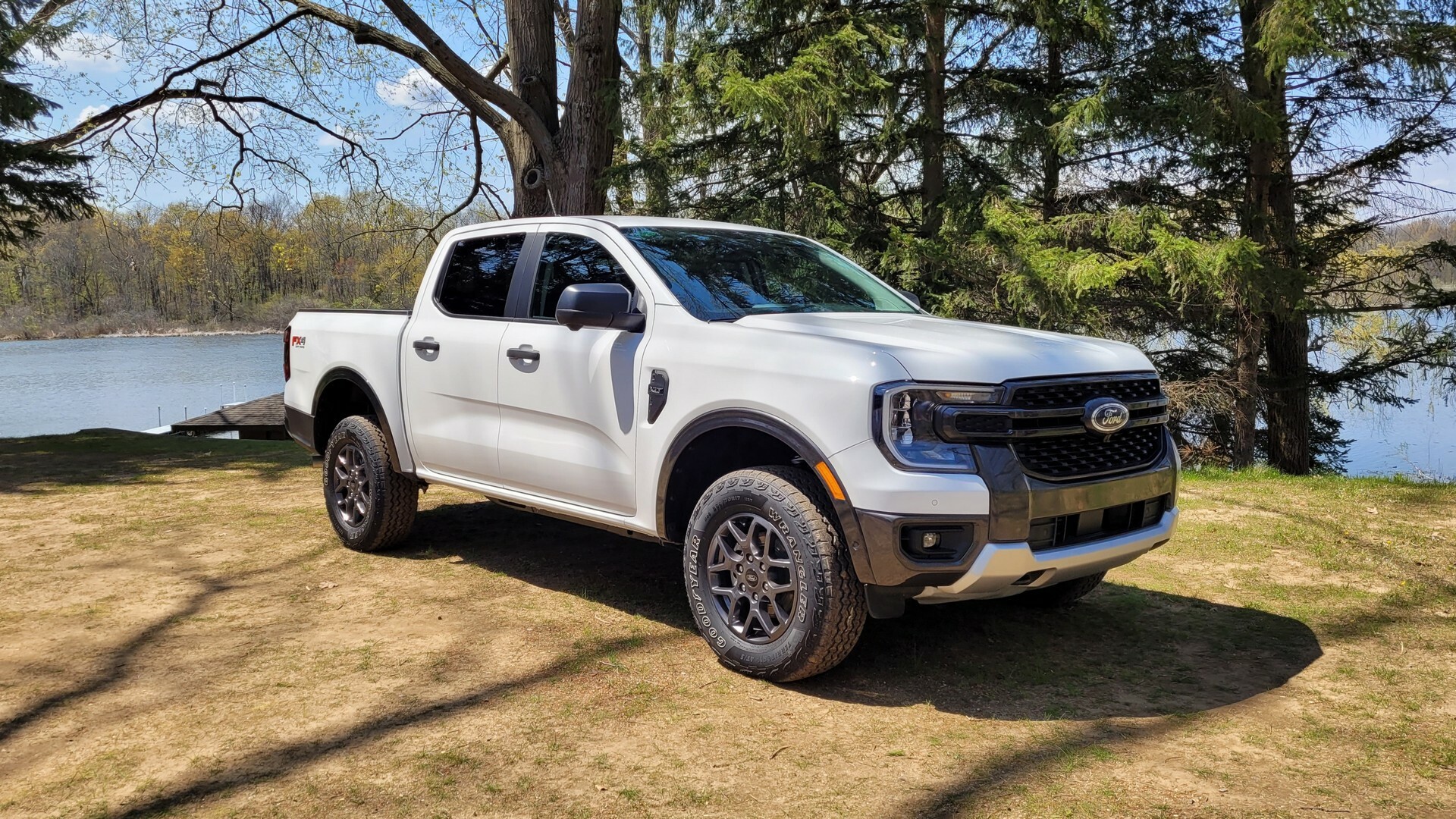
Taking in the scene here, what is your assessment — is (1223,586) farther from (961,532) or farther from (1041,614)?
(961,532)

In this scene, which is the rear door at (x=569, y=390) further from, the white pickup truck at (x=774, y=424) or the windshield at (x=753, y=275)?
the windshield at (x=753, y=275)

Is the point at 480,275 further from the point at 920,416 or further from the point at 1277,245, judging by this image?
the point at 1277,245

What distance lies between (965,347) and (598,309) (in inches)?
62.9

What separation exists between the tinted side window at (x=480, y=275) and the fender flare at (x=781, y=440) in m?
1.61

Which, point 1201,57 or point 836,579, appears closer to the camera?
point 836,579

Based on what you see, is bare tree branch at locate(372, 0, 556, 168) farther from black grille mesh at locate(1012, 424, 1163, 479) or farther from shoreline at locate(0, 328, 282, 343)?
shoreline at locate(0, 328, 282, 343)

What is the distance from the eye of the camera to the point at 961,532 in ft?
12.4

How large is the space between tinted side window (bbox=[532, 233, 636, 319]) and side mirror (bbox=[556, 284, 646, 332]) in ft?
1.30

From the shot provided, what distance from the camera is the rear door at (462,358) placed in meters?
5.52

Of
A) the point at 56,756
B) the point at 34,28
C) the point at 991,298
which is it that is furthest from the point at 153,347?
the point at 56,756

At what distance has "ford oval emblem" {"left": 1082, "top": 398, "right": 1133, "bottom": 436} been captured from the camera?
4059 mm

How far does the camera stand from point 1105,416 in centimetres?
407

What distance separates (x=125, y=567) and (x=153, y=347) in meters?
60.3

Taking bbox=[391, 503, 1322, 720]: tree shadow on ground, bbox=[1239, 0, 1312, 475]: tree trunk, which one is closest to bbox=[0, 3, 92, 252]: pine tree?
bbox=[391, 503, 1322, 720]: tree shadow on ground
